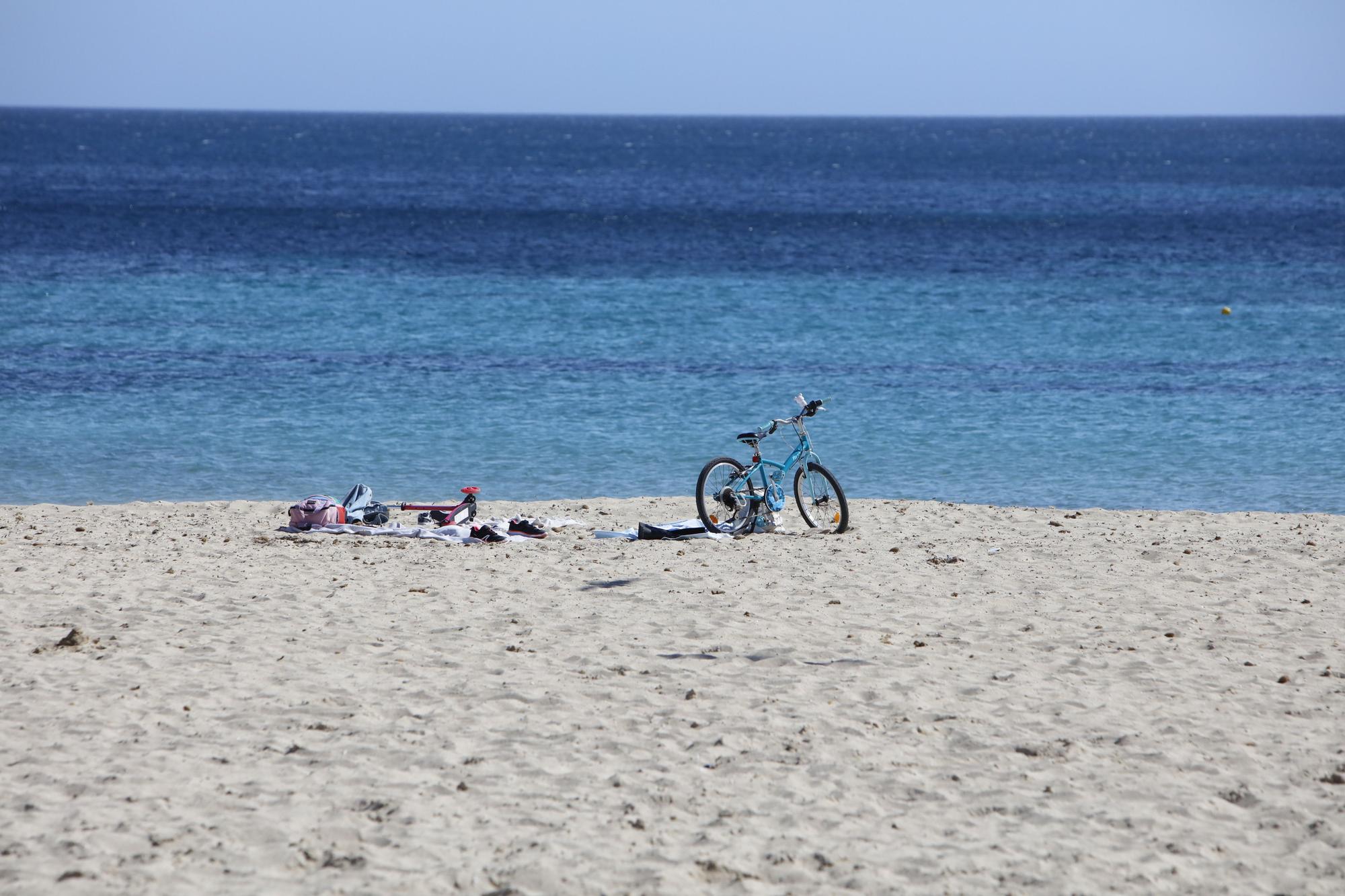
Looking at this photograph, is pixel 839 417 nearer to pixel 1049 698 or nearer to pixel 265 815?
pixel 1049 698

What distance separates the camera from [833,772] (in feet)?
22.3

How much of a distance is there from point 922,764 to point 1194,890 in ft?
5.44

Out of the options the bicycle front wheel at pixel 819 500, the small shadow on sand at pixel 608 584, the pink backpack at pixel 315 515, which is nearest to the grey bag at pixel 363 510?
the pink backpack at pixel 315 515

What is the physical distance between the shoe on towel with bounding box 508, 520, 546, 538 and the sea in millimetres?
3848

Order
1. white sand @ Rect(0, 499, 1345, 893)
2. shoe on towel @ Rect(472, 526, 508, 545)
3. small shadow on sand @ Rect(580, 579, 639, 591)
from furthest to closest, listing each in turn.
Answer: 1. shoe on towel @ Rect(472, 526, 508, 545)
2. small shadow on sand @ Rect(580, 579, 639, 591)
3. white sand @ Rect(0, 499, 1345, 893)

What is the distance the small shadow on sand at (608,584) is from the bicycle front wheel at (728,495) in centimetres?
212

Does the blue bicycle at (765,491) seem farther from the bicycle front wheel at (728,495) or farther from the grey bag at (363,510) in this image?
the grey bag at (363,510)

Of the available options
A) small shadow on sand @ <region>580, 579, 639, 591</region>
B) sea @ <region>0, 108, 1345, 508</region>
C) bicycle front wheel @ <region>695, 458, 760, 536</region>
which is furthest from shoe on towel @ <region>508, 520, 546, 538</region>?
sea @ <region>0, 108, 1345, 508</region>

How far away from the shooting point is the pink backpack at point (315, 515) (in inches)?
509

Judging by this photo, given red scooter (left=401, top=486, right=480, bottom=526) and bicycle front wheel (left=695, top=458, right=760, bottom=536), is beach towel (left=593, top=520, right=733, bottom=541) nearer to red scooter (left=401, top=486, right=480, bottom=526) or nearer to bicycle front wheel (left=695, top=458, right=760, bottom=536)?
bicycle front wheel (left=695, top=458, right=760, bottom=536)

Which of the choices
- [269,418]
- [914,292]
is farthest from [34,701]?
[914,292]

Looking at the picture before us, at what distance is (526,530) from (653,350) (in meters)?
15.6

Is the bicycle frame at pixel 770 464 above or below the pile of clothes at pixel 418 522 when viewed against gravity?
above

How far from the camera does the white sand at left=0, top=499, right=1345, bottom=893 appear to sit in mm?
5820
